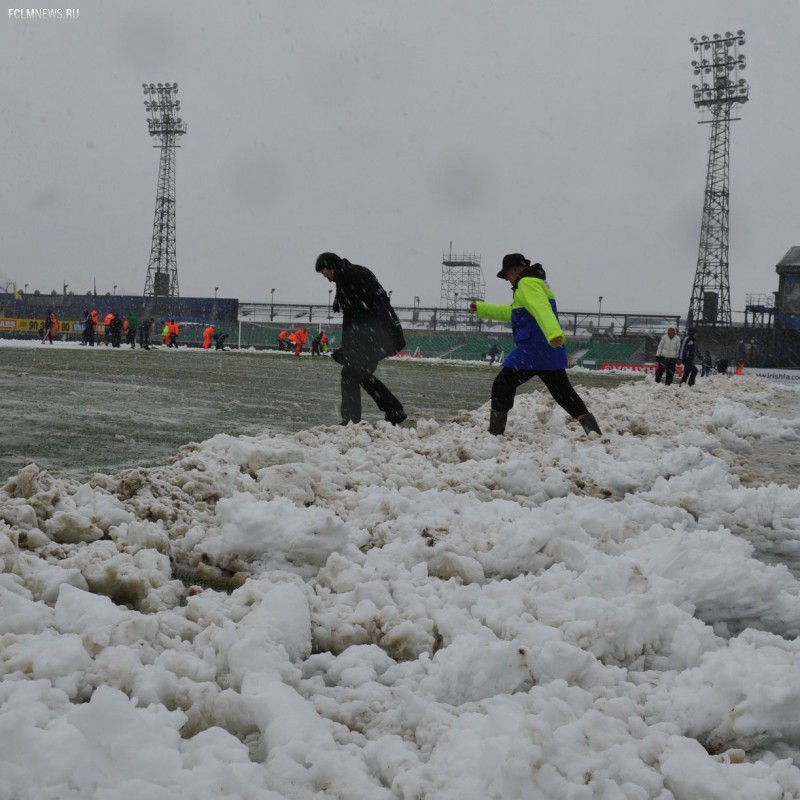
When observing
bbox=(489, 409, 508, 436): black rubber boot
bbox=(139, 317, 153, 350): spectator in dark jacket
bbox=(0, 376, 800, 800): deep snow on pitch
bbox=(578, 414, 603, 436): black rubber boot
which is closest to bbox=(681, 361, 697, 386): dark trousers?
bbox=(578, 414, 603, 436): black rubber boot

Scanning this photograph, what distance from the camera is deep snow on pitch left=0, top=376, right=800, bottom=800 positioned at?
5.39 feet

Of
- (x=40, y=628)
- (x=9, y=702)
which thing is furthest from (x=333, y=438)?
(x=9, y=702)

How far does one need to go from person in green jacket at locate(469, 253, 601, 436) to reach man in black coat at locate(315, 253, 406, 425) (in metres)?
0.74

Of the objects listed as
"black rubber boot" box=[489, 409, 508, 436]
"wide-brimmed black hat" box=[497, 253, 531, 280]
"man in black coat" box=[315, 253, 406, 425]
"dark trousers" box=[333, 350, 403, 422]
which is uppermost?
"wide-brimmed black hat" box=[497, 253, 531, 280]

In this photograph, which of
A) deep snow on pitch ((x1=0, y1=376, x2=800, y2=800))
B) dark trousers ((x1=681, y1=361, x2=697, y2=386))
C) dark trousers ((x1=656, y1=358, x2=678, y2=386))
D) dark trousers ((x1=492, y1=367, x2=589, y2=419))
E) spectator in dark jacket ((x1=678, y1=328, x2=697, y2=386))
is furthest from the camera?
dark trousers ((x1=656, y1=358, x2=678, y2=386))

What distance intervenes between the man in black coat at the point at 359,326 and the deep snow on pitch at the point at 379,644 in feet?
9.67

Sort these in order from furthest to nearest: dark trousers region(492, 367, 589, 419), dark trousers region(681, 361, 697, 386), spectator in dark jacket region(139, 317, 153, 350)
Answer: spectator in dark jacket region(139, 317, 153, 350) → dark trousers region(681, 361, 697, 386) → dark trousers region(492, 367, 589, 419)

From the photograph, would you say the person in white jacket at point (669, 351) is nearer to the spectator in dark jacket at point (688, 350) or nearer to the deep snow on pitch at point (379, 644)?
the spectator in dark jacket at point (688, 350)

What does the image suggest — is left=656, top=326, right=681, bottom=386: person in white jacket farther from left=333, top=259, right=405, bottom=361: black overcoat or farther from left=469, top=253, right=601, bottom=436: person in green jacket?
left=333, top=259, right=405, bottom=361: black overcoat

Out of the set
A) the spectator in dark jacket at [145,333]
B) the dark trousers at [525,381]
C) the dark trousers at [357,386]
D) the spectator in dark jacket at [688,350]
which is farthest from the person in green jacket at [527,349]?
the spectator in dark jacket at [145,333]

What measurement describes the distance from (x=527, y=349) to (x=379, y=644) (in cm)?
481

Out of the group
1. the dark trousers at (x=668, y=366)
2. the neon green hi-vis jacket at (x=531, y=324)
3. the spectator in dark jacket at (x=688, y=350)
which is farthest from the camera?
the dark trousers at (x=668, y=366)

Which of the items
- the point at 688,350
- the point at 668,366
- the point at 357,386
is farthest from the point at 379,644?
the point at 668,366

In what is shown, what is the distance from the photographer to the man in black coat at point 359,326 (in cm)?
691
